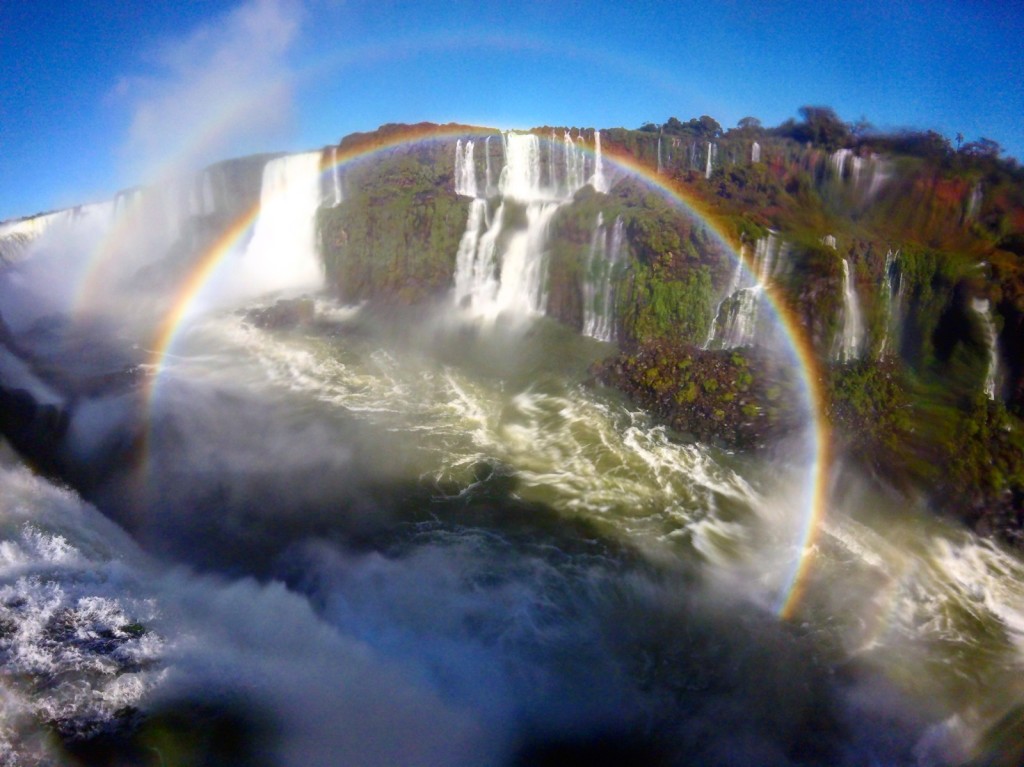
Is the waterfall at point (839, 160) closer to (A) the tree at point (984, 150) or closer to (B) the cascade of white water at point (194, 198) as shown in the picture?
(A) the tree at point (984, 150)

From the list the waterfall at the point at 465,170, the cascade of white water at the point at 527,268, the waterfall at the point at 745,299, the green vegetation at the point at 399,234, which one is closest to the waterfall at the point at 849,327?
the waterfall at the point at 745,299

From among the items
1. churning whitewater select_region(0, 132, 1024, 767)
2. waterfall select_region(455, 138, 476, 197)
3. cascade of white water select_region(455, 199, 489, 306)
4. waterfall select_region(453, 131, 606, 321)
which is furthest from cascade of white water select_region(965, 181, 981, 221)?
waterfall select_region(455, 138, 476, 197)

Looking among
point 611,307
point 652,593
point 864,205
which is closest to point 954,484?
point 652,593

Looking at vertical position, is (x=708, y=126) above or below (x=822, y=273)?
above

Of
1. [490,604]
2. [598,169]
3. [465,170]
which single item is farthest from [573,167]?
[490,604]

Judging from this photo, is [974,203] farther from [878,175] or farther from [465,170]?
[465,170]

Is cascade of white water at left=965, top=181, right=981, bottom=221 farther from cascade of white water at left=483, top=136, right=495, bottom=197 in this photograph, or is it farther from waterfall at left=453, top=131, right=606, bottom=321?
cascade of white water at left=483, top=136, right=495, bottom=197
